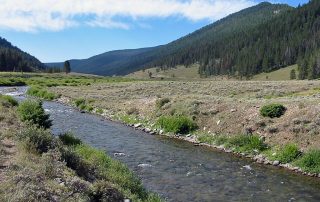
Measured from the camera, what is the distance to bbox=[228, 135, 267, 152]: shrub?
29041 millimetres

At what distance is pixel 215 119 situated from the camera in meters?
36.0

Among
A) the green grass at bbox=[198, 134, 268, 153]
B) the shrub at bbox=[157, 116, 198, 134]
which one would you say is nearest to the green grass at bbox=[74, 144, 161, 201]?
the green grass at bbox=[198, 134, 268, 153]

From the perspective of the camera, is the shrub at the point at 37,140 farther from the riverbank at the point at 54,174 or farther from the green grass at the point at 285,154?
the green grass at the point at 285,154

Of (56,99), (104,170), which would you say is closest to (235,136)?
(104,170)

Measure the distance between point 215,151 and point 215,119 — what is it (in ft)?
22.7

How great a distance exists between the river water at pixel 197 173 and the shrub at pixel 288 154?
140cm

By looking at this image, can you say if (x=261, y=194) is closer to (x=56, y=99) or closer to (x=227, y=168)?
(x=227, y=168)

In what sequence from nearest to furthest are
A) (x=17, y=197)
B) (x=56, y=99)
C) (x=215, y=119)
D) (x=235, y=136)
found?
(x=17, y=197)
(x=235, y=136)
(x=215, y=119)
(x=56, y=99)

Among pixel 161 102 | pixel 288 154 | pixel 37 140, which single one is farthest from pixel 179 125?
pixel 37 140

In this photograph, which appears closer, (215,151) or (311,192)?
(311,192)

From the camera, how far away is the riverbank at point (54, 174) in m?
12.0

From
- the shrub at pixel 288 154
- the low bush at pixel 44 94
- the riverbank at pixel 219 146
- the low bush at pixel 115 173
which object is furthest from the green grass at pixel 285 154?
the low bush at pixel 44 94

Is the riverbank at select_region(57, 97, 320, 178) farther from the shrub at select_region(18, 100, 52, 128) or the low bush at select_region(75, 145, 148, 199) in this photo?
the low bush at select_region(75, 145, 148, 199)

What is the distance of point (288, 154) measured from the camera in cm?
2633
